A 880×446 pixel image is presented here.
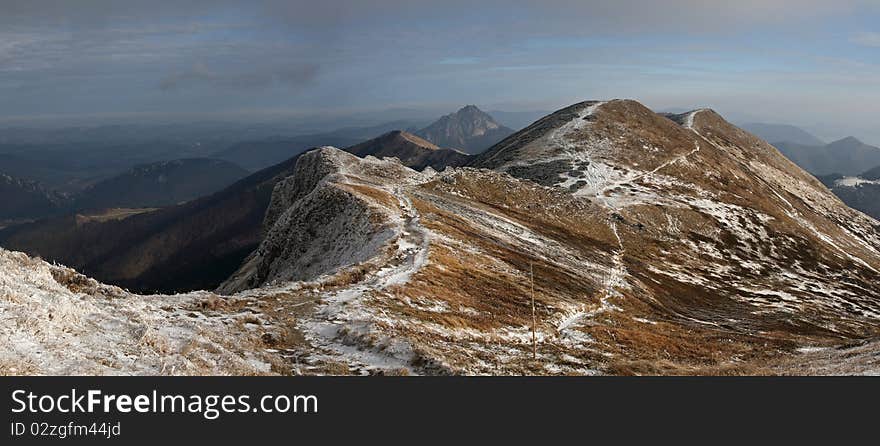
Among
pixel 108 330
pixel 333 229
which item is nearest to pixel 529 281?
pixel 333 229

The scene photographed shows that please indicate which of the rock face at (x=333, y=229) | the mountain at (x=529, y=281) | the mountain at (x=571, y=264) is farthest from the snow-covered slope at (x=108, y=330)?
the rock face at (x=333, y=229)

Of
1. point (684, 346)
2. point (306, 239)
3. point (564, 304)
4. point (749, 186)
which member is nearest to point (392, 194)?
point (306, 239)

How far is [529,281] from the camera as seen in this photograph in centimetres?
4497

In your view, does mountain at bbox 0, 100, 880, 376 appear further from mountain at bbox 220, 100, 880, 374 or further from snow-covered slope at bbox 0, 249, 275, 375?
mountain at bbox 220, 100, 880, 374

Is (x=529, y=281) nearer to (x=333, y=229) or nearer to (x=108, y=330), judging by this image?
(x=333, y=229)

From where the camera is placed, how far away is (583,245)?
230 ft

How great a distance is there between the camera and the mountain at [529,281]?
2314cm

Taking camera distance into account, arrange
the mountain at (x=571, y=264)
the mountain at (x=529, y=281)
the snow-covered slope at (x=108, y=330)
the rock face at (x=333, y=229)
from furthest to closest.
Answer: 1. the rock face at (x=333, y=229)
2. the mountain at (x=571, y=264)
3. the mountain at (x=529, y=281)
4. the snow-covered slope at (x=108, y=330)

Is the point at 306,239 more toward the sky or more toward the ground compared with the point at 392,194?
more toward the ground

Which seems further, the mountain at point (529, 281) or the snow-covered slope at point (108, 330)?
the mountain at point (529, 281)

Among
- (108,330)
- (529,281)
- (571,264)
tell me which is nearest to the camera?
(108,330)

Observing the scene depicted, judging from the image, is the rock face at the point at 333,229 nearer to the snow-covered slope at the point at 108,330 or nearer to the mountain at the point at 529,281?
the mountain at the point at 529,281
